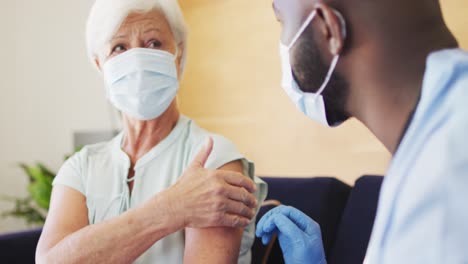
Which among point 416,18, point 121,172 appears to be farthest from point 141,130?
point 416,18

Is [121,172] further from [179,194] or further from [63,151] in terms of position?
[63,151]

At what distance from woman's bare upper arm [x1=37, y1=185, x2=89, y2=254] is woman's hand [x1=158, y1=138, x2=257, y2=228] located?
1.05 feet

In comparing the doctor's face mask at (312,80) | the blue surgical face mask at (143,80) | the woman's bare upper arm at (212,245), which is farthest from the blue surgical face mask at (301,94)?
the blue surgical face mask at (143,80)

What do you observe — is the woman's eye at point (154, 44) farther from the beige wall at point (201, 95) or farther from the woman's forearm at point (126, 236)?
the beige wall at point (201, 95)

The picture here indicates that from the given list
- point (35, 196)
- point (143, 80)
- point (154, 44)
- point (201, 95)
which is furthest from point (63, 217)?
point (201, 95)

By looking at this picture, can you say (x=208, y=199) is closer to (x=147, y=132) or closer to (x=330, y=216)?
(x=147, y=132)

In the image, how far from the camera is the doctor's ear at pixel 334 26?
0.81 m

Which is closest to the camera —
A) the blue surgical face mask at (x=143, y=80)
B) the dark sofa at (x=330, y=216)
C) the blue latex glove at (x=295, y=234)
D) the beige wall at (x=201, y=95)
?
the blue latex glove at (x=295, y=234)

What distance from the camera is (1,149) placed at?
311cm

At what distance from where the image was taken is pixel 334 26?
809mm

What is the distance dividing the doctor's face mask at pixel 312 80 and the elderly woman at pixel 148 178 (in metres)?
0.32

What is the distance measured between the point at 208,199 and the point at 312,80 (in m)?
0.43

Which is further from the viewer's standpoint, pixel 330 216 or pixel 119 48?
pixel 330 216

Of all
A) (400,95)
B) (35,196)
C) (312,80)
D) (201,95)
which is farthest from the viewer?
(201,95)
